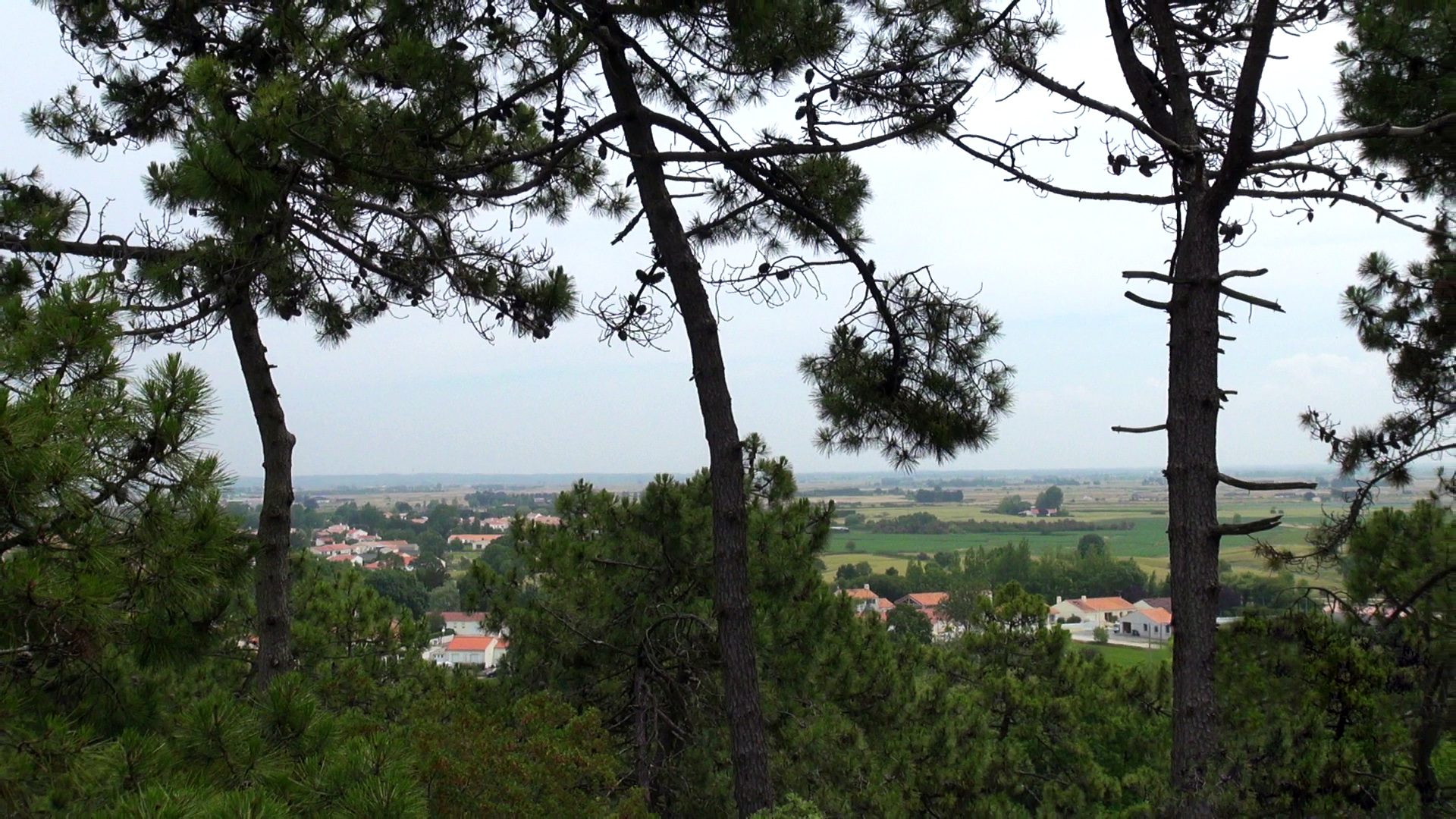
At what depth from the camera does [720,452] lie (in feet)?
14.1

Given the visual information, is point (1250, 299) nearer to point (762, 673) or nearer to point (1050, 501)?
point (762, 673)

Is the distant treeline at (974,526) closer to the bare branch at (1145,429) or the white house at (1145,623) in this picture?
the white house at (1145,623)

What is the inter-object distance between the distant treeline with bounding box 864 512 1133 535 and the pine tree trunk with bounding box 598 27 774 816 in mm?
42233

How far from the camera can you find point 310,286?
5.69 meters

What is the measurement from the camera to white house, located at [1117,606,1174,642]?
14.5 meters

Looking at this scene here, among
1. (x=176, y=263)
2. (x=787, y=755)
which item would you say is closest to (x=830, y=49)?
(x=176, y=263)

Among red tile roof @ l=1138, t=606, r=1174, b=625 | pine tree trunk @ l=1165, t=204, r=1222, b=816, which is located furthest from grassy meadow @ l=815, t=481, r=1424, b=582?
pine tree trunk @ l=1165, t=204, r=1222, b=816

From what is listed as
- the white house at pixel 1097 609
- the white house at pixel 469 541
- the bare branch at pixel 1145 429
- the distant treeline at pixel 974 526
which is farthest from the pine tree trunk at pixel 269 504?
the distant treeline at pixel 974 526

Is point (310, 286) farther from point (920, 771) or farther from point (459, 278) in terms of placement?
point (920, 771)

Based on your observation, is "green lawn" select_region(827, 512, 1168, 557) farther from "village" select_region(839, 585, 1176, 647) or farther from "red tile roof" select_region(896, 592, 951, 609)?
"village" select_region(839, 585, 1176, 647)

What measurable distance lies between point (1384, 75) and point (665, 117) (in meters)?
3.56

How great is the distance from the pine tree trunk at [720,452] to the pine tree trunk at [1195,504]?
5.69 feet

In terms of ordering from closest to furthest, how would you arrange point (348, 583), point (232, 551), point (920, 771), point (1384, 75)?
point (232, 551) < point (1384, 75) < point (920, 771) < point (348, 583)

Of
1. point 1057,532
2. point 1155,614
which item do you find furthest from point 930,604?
point 1057,532
